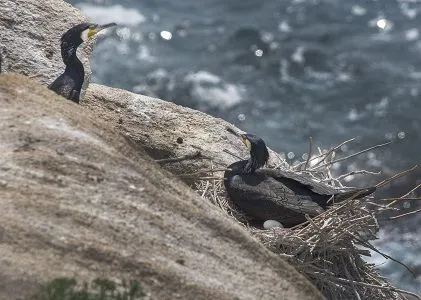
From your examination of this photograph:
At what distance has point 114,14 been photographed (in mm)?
26828

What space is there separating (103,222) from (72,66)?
3424 millimetres

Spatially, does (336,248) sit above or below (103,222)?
above

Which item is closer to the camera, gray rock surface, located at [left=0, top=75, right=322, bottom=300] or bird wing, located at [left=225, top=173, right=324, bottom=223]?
gray rock surface, located at [left=0, top=75, right=322, bottom=300]

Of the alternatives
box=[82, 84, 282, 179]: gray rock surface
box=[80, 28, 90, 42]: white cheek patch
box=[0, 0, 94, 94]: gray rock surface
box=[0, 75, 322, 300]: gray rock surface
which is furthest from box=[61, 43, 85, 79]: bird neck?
box=[0, 75, 322, 300]: gray rock surface

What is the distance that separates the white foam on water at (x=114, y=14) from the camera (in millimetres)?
26452

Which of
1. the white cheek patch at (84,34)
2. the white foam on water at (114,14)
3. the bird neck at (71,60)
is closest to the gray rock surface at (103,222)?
the bird neck at (71,60)

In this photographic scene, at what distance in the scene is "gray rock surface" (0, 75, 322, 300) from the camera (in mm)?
6570

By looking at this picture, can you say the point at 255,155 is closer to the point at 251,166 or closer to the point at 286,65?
the point at 251,166

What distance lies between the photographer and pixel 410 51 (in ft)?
84.8

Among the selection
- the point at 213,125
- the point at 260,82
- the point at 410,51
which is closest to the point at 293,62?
the point at 260,82

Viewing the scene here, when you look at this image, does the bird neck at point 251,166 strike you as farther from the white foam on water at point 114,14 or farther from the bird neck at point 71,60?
the white foam on water at point 114,14

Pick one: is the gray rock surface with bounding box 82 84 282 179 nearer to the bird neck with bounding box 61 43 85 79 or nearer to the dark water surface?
the bird neck with bounding box 61 43 85 79

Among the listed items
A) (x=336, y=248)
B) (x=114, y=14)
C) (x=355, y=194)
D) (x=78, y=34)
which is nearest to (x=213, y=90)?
(x=114, y=14)

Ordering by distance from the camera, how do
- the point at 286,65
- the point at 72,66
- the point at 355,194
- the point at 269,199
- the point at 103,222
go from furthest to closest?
1. the point at 286,65
2. the point at 72,66
3. the point at 269,199
4. the point at 355,194
5. the point at 103,222
